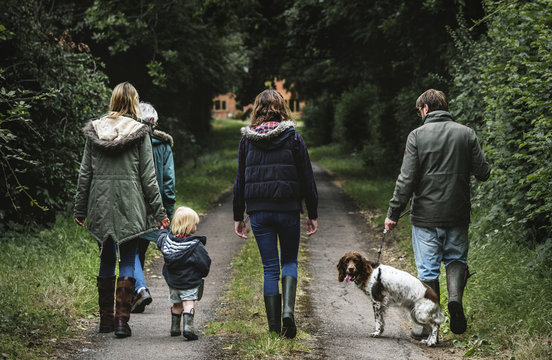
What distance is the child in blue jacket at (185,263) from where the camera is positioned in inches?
219

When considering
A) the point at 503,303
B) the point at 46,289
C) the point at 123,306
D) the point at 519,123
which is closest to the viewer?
the point at 123,306

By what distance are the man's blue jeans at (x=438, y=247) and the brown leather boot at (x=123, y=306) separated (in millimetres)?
2557

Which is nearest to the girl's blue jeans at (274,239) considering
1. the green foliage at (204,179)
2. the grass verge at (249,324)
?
the grass verge at (249,324)

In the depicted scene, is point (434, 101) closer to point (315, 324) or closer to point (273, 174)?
point (273, 174)

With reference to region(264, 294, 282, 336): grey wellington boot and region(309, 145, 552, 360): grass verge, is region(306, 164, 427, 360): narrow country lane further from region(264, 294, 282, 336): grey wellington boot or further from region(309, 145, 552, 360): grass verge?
region(309, 145, 552, 360): grass verge

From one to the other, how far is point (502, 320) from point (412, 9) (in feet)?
34.8

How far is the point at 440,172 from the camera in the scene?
224 inches

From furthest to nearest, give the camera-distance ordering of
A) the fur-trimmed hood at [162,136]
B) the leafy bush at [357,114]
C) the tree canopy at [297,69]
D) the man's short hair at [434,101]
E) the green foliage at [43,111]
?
the leafy bush at [357,114], the green foliage at [43,111], the tree canopy at [297,69], the fur-trimmed hood at [162,136], the man's short hair at [434,101]

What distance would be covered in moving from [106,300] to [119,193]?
0.98 meters

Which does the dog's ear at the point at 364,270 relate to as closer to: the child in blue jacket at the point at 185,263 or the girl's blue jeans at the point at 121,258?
the child in blue jacket at the point at 185,263

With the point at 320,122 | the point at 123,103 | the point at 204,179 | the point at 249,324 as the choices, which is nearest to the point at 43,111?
the point at 123,103

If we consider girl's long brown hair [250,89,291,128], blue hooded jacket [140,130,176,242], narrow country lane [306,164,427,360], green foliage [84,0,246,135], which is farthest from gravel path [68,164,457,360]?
green foliage [84,0,246,135]

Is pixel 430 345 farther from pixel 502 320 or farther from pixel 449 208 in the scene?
pixel 449 208

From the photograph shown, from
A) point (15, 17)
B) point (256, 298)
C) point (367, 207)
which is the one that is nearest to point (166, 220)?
point (256, 298)
